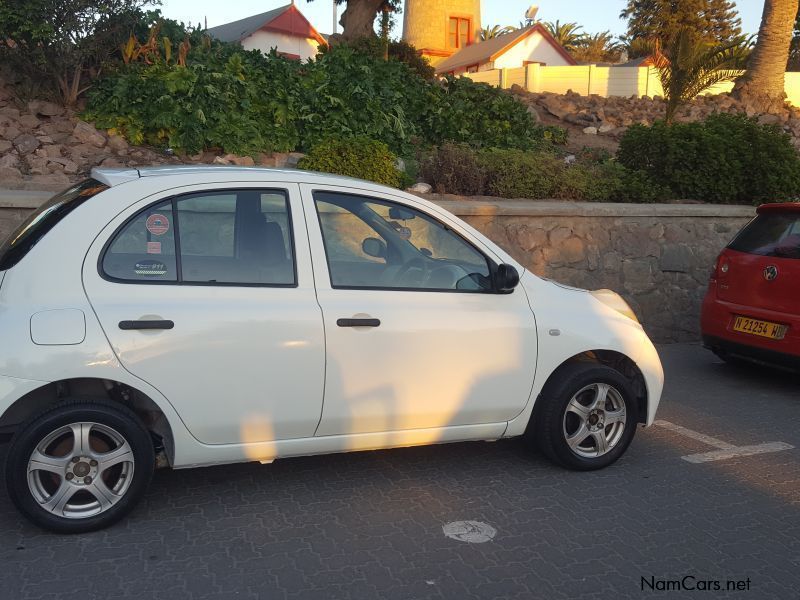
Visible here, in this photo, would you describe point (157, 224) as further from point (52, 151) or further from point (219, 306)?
point (52, 151)

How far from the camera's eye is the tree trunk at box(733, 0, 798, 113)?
1903 centimetres

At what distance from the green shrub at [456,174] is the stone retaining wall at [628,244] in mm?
362

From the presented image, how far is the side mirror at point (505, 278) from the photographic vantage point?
4.74m

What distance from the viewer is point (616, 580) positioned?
380 centimetres

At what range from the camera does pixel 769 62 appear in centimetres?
1962

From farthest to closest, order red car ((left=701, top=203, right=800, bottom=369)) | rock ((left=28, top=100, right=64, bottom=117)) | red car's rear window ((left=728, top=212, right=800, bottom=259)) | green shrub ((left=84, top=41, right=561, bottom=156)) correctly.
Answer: rock ((left=28, top=100, right=64, bottom=117)) < green shrub ((left=84, top=41, right=561, bottom=156)) < red car's rear window ((left=728, top=212, right=800, bottom=259)) < red car ((left=701, top=203, right=800, bottom=369))

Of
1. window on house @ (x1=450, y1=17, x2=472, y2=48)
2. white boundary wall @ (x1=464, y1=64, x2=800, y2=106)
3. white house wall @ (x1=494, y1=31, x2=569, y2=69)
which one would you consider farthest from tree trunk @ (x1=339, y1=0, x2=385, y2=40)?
window on house @ (x1=450, y1=17, x2=472, y2=48)

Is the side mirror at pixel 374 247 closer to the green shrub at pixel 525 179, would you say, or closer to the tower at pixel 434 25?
the green shrub at pixel 525 179

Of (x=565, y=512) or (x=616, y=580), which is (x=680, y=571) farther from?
(x=565, y=512)

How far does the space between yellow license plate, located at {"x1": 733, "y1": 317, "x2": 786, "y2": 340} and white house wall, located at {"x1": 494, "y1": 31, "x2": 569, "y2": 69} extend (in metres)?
Result: 39.5

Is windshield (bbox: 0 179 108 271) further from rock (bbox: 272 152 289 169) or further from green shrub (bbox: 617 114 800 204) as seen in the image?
green shrub (bbox: 617 114 800 204)

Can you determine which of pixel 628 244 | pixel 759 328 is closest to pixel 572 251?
pixel 628 244

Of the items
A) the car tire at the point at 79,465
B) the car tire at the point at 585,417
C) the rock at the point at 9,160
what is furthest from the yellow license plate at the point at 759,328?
the rock at the point at 9,160

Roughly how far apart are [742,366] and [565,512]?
473 centimetres
